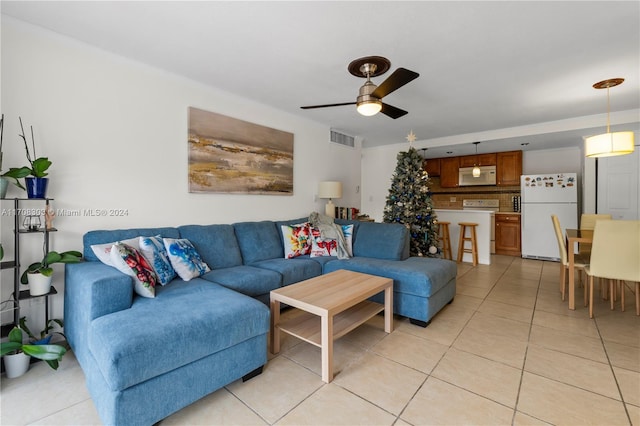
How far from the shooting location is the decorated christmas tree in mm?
4332

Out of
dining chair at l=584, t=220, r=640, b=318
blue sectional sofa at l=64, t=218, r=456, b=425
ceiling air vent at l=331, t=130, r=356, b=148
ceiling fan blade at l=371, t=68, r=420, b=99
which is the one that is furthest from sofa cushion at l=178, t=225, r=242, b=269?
dining chair at l=584, t=220, r=640, b=318

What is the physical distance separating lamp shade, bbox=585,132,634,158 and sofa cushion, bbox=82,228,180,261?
4465 mm

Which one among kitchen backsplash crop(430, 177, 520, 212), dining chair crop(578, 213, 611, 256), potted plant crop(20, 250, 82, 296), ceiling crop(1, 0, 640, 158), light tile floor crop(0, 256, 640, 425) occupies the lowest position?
light tile floor crop(0, 256, 640, 425)

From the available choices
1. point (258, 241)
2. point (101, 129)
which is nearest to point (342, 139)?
point (258, 241)

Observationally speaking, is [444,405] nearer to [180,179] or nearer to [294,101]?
[180,179]

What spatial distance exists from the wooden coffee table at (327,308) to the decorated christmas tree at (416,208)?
2012 mm

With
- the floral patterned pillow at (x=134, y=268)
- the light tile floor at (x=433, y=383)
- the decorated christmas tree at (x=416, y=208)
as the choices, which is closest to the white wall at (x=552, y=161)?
the decorated christmas tree at (x=416, y=208)

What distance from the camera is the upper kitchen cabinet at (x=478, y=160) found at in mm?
6448

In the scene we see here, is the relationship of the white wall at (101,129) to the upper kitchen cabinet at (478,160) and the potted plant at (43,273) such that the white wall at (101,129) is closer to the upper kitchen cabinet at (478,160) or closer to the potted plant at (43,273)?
the potted plant at (43,273)

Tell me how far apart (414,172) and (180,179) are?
320cm

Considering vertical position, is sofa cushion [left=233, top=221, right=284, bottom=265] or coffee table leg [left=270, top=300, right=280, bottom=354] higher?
sofa cushion [left=233, top=221, right=284, bottom=265]

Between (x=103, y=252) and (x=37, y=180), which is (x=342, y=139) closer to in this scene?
(x=103, y=252)

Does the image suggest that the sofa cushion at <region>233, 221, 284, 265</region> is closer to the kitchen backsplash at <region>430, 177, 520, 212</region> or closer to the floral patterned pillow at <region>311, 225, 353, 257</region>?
the floral patterned pillow at <region>311, 225, 353, 257</region>

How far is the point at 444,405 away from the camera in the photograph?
161 centimetres
